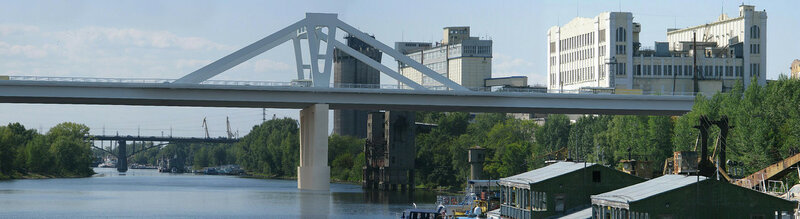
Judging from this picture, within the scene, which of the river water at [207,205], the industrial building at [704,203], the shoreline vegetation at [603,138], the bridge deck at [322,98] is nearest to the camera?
the industrial building at [704,203]

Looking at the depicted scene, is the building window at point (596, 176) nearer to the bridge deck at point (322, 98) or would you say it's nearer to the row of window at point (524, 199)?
the row of window at point (524, 199)

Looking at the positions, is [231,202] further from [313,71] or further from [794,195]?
[794,195]

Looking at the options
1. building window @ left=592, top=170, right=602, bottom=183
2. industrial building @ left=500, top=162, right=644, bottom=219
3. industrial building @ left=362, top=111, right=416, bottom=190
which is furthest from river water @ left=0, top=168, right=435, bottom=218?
building window @ left=592, top=170, right=602, bottom=183

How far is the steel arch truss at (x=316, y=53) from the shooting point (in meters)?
126

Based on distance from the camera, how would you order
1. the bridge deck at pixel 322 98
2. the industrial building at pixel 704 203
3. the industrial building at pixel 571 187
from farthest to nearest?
the bridge deck at pixel 322 98, the industrial building at pixel 571 187, the industrial building at pixel 704 203

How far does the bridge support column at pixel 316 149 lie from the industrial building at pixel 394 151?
22746mm

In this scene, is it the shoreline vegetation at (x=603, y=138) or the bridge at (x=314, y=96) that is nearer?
the shoreline vegetation at (x=603, y=138)

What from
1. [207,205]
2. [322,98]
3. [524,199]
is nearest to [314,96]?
[322,98]

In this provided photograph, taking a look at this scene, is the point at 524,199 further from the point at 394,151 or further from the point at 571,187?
Answer: the point at 394,151

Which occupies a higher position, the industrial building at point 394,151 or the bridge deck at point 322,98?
the bridge deck at point 322,98

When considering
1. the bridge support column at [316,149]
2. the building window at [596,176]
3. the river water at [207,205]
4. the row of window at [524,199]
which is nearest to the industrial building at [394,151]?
the bridge support column at [316,149]

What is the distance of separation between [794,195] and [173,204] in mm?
55762

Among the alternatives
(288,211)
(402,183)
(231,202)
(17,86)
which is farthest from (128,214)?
(402,183)

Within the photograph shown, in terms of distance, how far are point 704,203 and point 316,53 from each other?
85.3m
